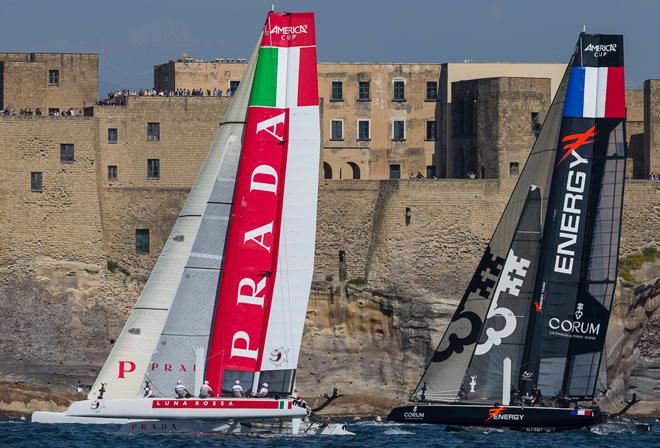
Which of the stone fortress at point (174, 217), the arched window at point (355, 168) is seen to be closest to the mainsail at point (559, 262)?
the stone fortress at point (174, 217)

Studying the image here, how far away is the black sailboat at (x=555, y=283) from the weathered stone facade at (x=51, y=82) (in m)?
22.1

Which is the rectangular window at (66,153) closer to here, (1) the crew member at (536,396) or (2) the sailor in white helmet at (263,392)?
(2) the sailor in white helmet at (263,392)

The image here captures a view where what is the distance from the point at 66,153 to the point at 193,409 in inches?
825

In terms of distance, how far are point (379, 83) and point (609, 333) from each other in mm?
14057

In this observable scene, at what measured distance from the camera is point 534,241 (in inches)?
2456

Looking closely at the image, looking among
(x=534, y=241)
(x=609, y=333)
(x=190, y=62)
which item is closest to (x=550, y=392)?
(x=534, y=241)

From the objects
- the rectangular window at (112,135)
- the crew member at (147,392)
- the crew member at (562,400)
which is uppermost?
the rectangular window at (112,135)

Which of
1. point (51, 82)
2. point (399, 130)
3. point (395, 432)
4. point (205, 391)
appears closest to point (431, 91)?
point (399, 130)

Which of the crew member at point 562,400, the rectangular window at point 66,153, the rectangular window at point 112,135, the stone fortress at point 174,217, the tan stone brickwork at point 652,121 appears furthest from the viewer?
the tan stone brickwork at point 652,121

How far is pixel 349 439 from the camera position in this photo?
198 ft

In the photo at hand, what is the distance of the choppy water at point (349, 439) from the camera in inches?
2189

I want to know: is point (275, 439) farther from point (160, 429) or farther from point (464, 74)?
point (464, 74)

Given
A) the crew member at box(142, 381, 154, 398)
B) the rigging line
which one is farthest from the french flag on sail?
the crew member at box(142, 381, 154, 398)

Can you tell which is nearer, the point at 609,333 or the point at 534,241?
the point at 534,241
